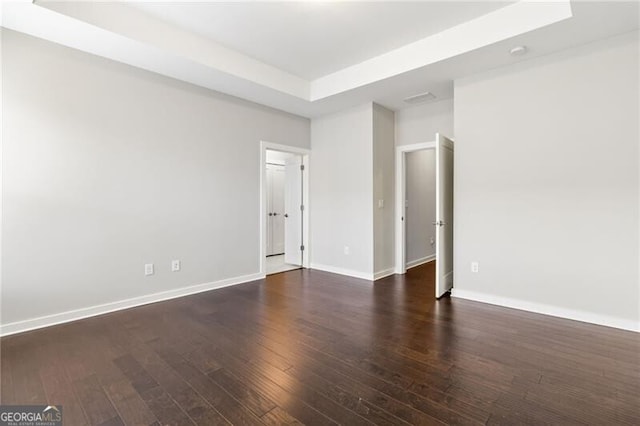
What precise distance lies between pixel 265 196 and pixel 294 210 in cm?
112

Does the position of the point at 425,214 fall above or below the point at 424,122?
below

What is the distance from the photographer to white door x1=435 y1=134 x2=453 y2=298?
3729 mm

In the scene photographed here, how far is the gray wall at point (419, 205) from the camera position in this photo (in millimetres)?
5594

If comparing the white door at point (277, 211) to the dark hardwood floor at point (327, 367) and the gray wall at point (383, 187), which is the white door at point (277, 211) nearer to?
the gray wall at point (383, 187)

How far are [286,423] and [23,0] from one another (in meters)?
3.56

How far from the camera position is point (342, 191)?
5.11m

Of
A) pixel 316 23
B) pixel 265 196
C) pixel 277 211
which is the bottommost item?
pixel 277 211

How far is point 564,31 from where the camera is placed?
275 centimetres

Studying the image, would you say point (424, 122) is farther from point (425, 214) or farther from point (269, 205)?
→ point (269, 205)

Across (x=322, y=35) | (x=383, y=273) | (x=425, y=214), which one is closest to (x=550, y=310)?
(x=383, y=273)

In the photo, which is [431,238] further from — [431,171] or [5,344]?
[5,344]

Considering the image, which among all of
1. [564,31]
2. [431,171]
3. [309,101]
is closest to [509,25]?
[564,31]

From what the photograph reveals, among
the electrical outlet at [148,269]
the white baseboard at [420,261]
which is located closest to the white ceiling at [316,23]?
the electrical outlet at [148,269]

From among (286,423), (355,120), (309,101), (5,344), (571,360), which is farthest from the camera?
(355,120)
